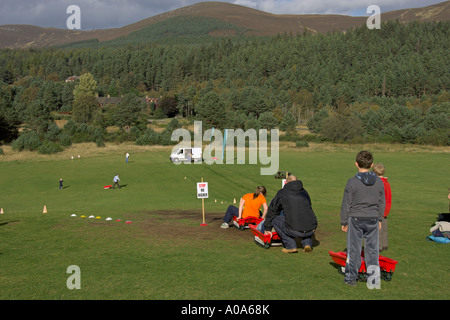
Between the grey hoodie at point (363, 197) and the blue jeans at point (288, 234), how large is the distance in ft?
8.03

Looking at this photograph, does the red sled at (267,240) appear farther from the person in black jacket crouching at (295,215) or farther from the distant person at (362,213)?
the distant person at (362,213)

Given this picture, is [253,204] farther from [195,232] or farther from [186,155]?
[186,155]

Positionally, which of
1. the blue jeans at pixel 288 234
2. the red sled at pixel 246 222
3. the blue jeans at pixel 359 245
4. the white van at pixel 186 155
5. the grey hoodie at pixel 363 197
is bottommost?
the white van at pixel 186 155

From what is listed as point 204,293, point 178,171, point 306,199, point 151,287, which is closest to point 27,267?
point 151,287

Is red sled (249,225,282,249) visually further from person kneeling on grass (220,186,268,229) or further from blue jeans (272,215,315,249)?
person kneeling on grass (220,186,268,229)

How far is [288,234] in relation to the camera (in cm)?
1169

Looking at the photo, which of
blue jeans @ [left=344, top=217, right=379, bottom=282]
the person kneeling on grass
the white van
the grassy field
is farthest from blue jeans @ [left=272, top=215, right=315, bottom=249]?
the white van

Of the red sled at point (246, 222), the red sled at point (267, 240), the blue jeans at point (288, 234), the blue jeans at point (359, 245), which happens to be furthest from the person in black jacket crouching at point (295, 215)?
the red sled at point (246, 222)

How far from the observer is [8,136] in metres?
107

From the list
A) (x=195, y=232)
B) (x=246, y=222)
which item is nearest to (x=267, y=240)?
(x=246, y=222)

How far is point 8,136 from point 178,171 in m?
73.4

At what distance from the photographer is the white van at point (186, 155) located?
60.5 m

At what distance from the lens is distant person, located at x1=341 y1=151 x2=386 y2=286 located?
360 inches
